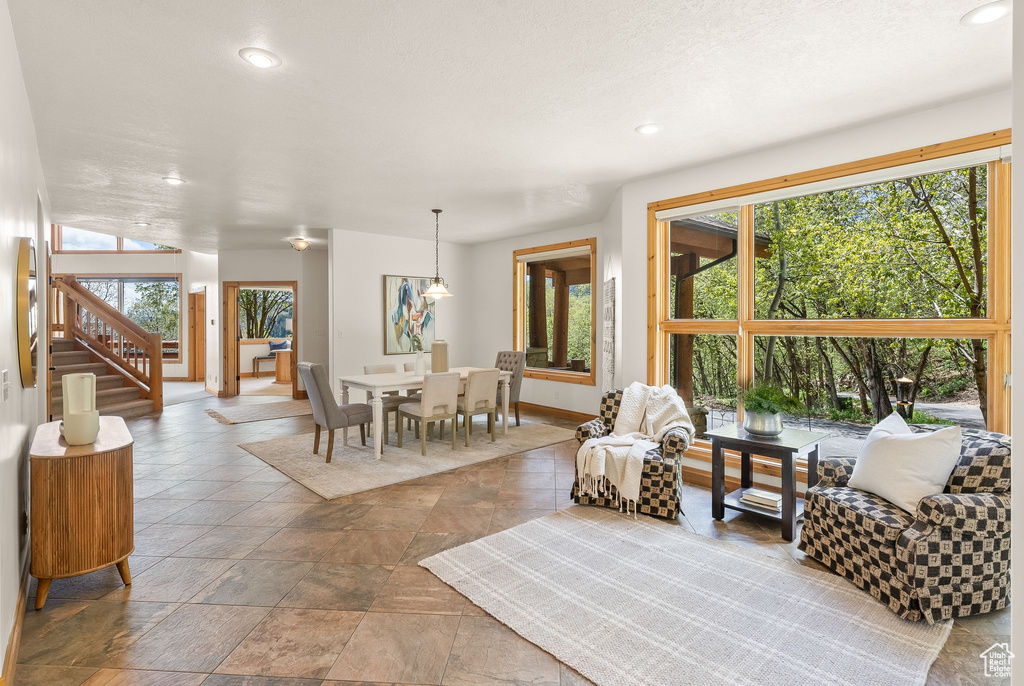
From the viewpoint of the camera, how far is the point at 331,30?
2.25 metres

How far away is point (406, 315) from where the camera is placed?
25.1 ft

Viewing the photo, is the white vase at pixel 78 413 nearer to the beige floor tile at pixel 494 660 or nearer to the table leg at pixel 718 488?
the beige floor tile at pixel 494 660

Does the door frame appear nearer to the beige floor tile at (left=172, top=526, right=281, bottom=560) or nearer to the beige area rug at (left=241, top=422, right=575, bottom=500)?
the beige area rug at (left=241, top=422, right=575, bottom=500)

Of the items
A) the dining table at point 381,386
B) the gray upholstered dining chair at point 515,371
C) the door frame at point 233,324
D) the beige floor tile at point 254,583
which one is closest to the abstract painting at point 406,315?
the gray upholstered dining chair at point 515,371

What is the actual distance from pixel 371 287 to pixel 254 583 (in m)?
5.14

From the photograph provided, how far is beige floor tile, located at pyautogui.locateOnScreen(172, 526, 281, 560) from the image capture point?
2.91 metres

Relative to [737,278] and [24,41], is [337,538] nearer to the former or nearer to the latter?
[24,41]

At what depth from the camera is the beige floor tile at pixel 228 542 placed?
2914 millimetres

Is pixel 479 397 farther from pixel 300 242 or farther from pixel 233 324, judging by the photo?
pixel 233 324

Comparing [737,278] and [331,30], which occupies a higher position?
[331,30]

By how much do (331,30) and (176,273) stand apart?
1051 centimetres

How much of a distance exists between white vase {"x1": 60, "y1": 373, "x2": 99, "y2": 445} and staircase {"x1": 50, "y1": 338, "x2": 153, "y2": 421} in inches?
207

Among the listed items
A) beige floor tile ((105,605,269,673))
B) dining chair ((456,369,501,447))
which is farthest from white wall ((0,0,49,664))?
dining chair ((456,369,501,447))

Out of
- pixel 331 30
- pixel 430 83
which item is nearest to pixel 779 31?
pixel 430 83
